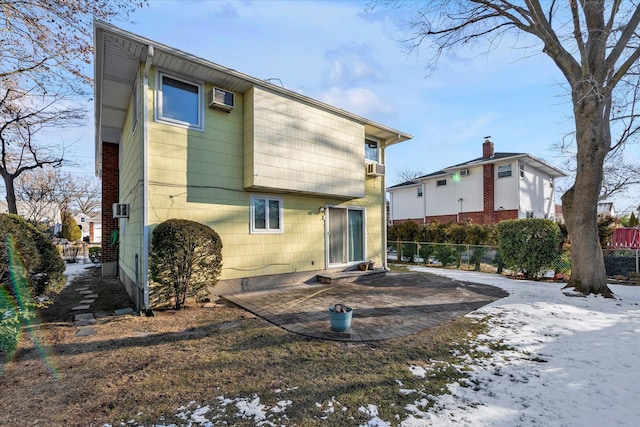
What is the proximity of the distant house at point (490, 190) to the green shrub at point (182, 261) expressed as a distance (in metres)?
16.7

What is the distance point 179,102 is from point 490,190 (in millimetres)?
17818

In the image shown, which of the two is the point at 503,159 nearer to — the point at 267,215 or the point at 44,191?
the point at 267,215

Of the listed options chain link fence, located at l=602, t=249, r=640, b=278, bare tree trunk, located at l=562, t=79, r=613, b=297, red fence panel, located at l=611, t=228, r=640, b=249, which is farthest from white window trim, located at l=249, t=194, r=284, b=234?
red fence panel, located at l=611, t=228, r=640, b=249

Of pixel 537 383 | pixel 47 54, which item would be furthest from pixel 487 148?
pixel 47 54

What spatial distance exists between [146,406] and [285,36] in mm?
8704

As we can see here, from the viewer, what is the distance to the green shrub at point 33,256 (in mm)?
3611

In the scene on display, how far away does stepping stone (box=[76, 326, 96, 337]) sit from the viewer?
4.51 metres

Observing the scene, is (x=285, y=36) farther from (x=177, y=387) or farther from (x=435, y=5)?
(x=177, y=387)

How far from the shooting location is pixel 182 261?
216 inches

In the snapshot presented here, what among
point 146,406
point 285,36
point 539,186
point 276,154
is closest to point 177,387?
point 146,406

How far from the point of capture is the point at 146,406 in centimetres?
266

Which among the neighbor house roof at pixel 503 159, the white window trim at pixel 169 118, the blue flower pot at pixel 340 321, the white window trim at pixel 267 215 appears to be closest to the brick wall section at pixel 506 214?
the neighbor house roof at pixel 503 159

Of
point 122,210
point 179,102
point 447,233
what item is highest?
point 179,102

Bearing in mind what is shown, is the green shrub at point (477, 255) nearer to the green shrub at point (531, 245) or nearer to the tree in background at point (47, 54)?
the green shrub at point (531, 245)
